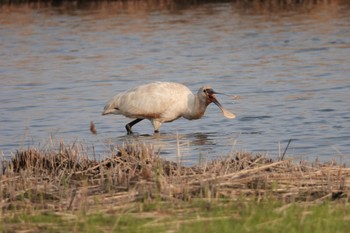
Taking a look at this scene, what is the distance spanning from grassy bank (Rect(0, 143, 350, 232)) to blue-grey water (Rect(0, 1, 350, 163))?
861mm

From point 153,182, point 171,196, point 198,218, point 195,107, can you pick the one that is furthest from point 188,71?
point 198,218

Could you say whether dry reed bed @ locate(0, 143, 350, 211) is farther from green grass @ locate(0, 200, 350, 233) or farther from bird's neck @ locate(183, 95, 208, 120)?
bird's neck @ locate(183, 95, 208, 120)

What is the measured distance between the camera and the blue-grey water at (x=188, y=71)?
14.3 m

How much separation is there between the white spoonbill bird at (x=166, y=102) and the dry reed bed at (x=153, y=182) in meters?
4.98

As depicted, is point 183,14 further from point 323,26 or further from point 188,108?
point 188,108

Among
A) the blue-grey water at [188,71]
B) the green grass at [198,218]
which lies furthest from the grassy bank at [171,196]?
the blue-grey water at [188,71]

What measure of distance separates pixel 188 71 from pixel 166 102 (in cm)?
778

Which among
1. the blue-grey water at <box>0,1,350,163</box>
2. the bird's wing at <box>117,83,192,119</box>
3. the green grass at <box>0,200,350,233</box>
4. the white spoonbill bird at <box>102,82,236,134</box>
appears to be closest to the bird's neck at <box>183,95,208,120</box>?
the white spoonbill bird at <box>102,82,236,134</box>

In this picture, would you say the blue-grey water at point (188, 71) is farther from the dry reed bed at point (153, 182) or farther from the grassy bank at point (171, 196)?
the grassy bank at point (171, 196)

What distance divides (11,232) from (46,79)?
15.5m

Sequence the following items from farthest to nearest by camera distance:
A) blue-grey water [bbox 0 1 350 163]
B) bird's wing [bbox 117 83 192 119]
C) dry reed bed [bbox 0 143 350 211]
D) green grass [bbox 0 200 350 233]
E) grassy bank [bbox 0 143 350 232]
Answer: bird's wing [bbox 117 83 192 119] → blue-grey water [bbox 0 1 350 163] → dry reed bed [bbox 0 143 350 211] → grassy bank [bbox 0 143 350 232] → green grass [bbox 0 200 350 233]

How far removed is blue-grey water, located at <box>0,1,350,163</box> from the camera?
46.8 ft

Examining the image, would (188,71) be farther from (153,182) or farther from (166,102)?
(153,182)

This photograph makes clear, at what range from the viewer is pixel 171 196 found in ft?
24.2
